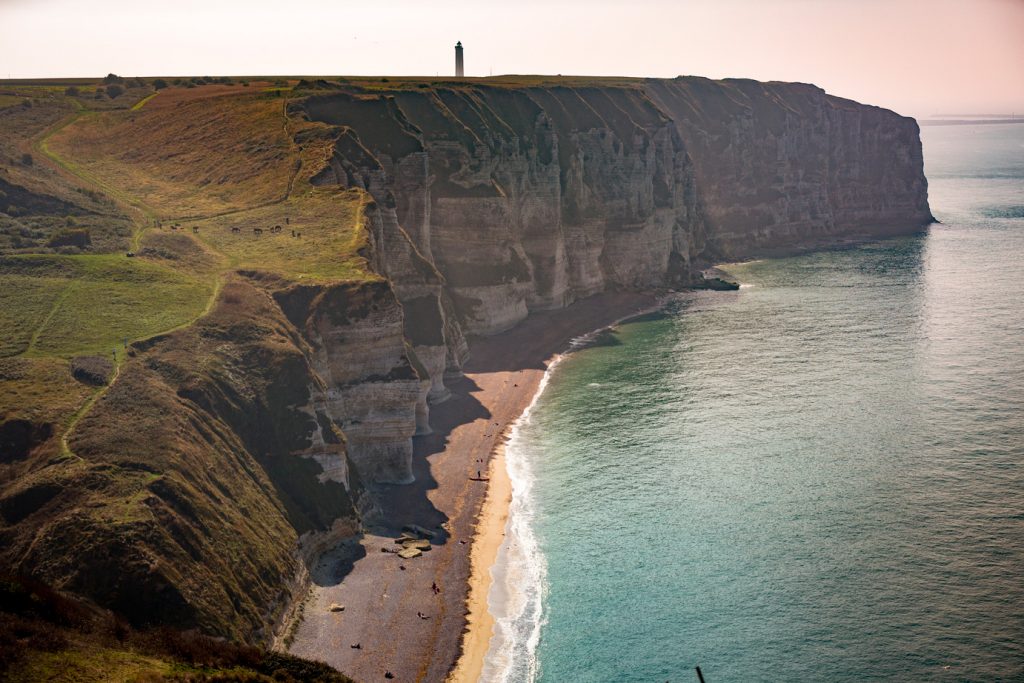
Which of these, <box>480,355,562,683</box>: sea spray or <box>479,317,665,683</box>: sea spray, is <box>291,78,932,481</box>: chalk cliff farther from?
<box>480,355,562,683</box>: sea spray

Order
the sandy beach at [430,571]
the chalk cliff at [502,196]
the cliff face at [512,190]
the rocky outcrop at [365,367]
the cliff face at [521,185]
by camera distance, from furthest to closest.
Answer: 1. the cliff face at [521,185]
2. the cliff face at [512,190]
3. the chalk cliff at [502,196]
4. the rocky outcrop at [365,367]
5. the sandy beach at [430,571]

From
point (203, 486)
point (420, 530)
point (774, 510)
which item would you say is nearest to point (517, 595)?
point (420, 530)

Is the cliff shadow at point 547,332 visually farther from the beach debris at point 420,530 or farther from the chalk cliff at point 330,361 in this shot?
the beach debris at point 420,530

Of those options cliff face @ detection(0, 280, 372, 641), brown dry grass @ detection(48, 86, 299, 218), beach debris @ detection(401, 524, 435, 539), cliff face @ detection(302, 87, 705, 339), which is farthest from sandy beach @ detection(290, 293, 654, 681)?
brown dry grass @ detection(48, 86, 299, 218)

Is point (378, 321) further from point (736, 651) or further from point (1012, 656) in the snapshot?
point (1012, 656)

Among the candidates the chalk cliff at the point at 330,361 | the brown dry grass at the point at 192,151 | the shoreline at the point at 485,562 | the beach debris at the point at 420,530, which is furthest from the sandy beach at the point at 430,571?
the brown dry grass at the point at 192,151

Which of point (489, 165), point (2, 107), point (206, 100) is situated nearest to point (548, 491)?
point (489, 165)

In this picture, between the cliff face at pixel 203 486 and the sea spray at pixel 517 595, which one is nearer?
the cliff face at pixel 203 486
